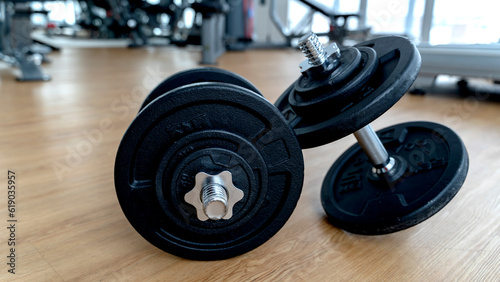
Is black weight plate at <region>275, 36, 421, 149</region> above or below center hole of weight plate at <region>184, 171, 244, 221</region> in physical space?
above

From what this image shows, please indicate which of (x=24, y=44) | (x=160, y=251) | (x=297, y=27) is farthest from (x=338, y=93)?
(x=297, y=27)

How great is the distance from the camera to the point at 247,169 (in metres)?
0.59

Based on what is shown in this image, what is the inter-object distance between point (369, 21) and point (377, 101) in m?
4.81

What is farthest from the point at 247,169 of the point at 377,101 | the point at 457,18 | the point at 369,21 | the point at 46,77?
the point at 369,21

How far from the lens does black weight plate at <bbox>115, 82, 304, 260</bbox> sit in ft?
1.88

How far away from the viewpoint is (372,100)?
584 mm

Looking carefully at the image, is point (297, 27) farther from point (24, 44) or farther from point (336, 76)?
point (336, 76)

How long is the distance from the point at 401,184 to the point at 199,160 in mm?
426

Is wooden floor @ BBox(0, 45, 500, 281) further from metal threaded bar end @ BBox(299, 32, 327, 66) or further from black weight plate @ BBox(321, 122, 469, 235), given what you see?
metal threaded bar end @ BBox(299, 32, 327, 66)

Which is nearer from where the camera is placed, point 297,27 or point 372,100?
point 372,100

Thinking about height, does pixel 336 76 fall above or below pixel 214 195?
above

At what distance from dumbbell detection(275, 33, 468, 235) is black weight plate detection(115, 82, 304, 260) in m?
0.08

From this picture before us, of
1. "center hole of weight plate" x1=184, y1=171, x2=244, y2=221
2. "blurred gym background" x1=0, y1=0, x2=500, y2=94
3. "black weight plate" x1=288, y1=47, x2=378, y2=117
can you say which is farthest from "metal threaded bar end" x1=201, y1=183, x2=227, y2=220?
"blurred gym background" x1=0, y1=0, x2=500, y2=94

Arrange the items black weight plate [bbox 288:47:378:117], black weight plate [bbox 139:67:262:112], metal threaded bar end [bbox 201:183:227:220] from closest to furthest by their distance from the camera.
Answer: metal threaded bar end [bbox 201:183:227:220] < black weight plate [bbox 288:47:378:117] < black weight plate [bbox 139:67:262:112]
